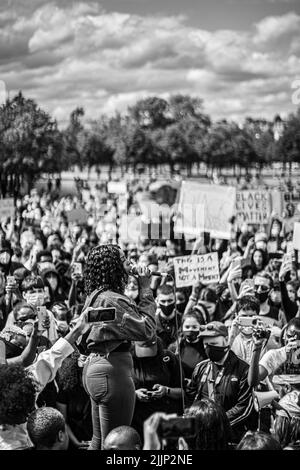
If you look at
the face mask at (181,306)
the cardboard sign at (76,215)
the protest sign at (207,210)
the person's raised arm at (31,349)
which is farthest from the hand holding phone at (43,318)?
the cardboard sign at (76,215)

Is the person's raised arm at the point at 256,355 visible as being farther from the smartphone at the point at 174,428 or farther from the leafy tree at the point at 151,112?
the leafy tree at the point at 151,112

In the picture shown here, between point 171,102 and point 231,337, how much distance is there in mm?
89209

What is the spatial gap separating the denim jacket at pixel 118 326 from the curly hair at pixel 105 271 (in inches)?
2.3

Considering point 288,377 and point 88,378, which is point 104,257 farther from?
point 288,377

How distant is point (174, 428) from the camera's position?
2.40 m

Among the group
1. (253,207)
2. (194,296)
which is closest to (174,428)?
(194,296)

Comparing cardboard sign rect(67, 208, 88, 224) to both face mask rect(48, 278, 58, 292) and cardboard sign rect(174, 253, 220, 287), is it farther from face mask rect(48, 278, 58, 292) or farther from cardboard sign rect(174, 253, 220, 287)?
face mask rect(48, 278, 58, 292)

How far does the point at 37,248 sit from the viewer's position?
10.9 metres

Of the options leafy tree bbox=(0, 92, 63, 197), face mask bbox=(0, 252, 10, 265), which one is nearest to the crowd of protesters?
face mask bbox=(0, 252, 10, 265)

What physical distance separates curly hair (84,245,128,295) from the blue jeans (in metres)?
0.35

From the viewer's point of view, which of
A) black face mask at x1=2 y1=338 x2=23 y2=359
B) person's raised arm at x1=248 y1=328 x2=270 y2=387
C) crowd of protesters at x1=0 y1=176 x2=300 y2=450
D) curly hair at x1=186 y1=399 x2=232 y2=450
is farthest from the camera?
black face mask at x1=2 y1=338 x2=23 y2=359

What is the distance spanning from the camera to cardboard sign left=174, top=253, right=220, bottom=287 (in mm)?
8922
